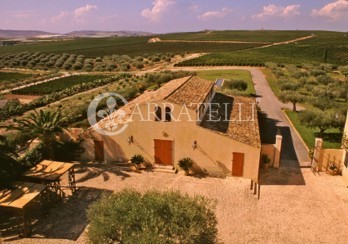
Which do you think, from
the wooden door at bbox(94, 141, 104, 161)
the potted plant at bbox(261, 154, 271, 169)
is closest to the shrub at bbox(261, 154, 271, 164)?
the potted plant at bbox(261, 154, 271, 169)

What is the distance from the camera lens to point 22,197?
16062 mm

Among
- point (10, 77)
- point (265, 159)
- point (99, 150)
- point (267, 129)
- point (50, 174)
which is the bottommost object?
point (10, 77)

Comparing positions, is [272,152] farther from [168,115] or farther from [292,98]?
[292,98]

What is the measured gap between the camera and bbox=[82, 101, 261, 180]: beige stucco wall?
2136cm

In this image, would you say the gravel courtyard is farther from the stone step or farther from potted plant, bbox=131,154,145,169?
potted plant, bbox=131,154,145,169

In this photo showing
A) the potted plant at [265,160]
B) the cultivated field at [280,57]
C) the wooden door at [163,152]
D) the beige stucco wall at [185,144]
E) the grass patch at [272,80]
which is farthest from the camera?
the cultivated field at [280,57]

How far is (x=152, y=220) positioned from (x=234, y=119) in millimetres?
16630

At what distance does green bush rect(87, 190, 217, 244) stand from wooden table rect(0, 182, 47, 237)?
541 centimetres

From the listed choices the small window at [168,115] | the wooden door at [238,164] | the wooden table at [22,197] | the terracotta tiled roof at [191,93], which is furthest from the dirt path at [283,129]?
the wooden table at [22,197]

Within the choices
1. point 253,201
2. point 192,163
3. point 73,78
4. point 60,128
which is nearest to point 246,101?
point 192,163

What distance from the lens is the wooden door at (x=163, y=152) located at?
22688 millimetres

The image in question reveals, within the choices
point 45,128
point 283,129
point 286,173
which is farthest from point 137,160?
point 283,129

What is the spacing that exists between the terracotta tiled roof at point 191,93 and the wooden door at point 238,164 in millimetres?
4542

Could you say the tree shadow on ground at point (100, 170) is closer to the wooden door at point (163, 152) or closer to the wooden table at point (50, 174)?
the wooden table at point (50, 174)
